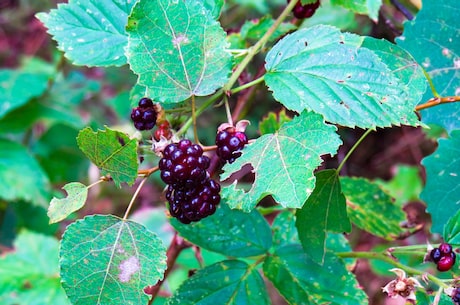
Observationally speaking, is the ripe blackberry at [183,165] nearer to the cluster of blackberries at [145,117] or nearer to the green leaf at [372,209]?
the cluster of blackberries at [145,117]

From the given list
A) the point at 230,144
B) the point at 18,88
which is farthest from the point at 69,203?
the point at 18,88

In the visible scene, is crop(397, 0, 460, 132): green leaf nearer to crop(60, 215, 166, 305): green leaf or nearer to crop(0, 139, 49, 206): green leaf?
crop(60, 215, 166, 305): green leaf

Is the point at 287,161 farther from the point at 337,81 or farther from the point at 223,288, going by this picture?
the point at 223,288

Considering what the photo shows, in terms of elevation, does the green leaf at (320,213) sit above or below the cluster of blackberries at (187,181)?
below

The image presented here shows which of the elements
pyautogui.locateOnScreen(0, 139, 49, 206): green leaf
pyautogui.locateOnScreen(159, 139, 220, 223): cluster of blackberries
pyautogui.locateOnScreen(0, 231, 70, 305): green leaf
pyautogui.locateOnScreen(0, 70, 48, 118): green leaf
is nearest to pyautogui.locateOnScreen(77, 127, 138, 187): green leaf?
pyautogui.locateOnScreen(159, 139, 220, 223): cluster of blackberries

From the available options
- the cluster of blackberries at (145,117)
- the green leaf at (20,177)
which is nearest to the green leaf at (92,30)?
the cluster of blackberries at (145,117)

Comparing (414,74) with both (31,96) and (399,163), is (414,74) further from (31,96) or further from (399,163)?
(399,163)
